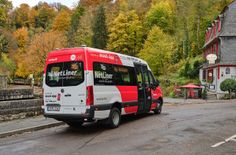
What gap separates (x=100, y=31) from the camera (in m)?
74.4

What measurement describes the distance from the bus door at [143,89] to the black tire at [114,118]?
2075 mm

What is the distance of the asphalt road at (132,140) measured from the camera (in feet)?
27.7

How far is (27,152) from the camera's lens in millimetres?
8484

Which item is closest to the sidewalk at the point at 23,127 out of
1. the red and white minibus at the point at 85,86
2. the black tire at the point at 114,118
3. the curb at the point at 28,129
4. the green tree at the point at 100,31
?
the curb at the point at 28,129

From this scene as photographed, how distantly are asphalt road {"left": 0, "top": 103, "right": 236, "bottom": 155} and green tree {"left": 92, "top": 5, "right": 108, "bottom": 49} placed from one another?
199ft

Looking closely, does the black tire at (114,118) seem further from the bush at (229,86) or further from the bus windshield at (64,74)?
the bush at (229,86)

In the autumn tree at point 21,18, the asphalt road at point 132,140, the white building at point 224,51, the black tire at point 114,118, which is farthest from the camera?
the autumn tree at point 21,18

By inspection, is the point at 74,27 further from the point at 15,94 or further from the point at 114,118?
the point at 114,118

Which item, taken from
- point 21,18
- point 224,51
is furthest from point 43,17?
point 224,51

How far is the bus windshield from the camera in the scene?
11.2 meters

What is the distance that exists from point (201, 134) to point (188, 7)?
180 ft

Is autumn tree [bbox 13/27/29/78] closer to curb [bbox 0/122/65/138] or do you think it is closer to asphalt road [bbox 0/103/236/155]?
curb [bbox 0/122/65/138]

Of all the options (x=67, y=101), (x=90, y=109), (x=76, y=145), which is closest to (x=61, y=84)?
(x=67, y=101)

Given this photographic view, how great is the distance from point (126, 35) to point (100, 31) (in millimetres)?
11729
